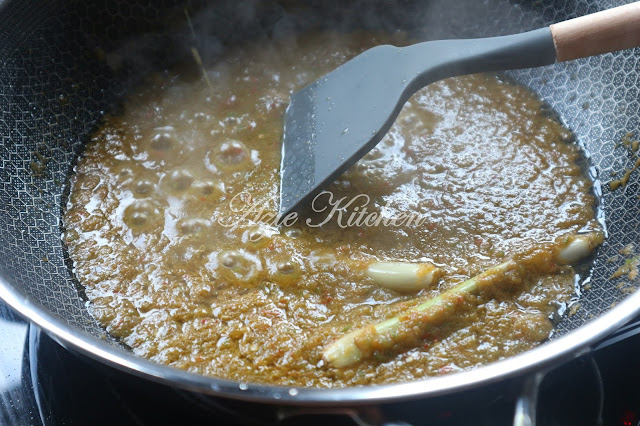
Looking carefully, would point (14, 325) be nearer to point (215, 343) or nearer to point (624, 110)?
point (215, 343)

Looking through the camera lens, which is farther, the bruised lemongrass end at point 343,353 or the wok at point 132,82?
the wok at point 132,82

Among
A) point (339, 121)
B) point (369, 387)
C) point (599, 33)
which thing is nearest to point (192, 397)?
point (369, 387)

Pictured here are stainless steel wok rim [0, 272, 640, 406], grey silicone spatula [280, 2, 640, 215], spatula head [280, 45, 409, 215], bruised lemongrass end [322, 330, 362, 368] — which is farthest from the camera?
spatula head [280, 45, 409, 215]

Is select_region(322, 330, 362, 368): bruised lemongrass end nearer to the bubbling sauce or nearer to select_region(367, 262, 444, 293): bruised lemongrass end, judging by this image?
the bubbling sauce

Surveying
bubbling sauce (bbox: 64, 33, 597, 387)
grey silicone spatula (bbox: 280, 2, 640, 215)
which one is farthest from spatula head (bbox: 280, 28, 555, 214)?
bubbling sauce (bbox: 64, 33, 597, 387)

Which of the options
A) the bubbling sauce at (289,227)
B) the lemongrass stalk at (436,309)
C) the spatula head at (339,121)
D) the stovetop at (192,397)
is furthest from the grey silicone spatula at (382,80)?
the stovetop at (192,397)

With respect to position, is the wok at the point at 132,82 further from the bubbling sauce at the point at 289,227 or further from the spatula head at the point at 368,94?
the spatula head at the point at 368,94
